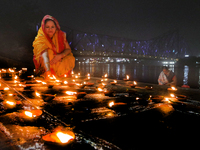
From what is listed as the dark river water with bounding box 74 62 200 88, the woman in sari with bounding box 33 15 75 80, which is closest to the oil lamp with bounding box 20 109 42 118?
the woman in sari with bounding box 33 15 75 80

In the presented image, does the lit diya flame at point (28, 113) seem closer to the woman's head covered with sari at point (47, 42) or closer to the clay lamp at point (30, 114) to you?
the clay lamp at point (30, 114)

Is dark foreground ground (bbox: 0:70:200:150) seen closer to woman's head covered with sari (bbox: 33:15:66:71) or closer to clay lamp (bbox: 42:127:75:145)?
clay lamp (bbox: 42:127:75:145)

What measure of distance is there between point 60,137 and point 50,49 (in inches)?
332

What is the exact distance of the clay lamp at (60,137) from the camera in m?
1.58

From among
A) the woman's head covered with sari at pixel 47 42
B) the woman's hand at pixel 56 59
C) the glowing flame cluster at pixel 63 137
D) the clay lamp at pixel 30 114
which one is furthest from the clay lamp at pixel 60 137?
the woman's head covered with sari at pixel 47 42

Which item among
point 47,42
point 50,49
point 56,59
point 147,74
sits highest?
point 47,42

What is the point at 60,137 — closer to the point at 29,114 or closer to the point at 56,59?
the point at 29,114

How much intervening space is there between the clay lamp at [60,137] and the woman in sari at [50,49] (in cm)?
805

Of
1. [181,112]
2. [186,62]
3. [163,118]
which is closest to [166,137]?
[163,118]

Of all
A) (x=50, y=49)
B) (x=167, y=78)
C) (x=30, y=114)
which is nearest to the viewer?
(x=30, y=114)

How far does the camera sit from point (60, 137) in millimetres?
1651

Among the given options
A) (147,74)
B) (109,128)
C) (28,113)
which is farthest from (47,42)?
(147,74)

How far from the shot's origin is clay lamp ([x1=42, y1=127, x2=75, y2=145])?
1.58 metres

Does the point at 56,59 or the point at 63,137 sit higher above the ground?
the point at 56,59
